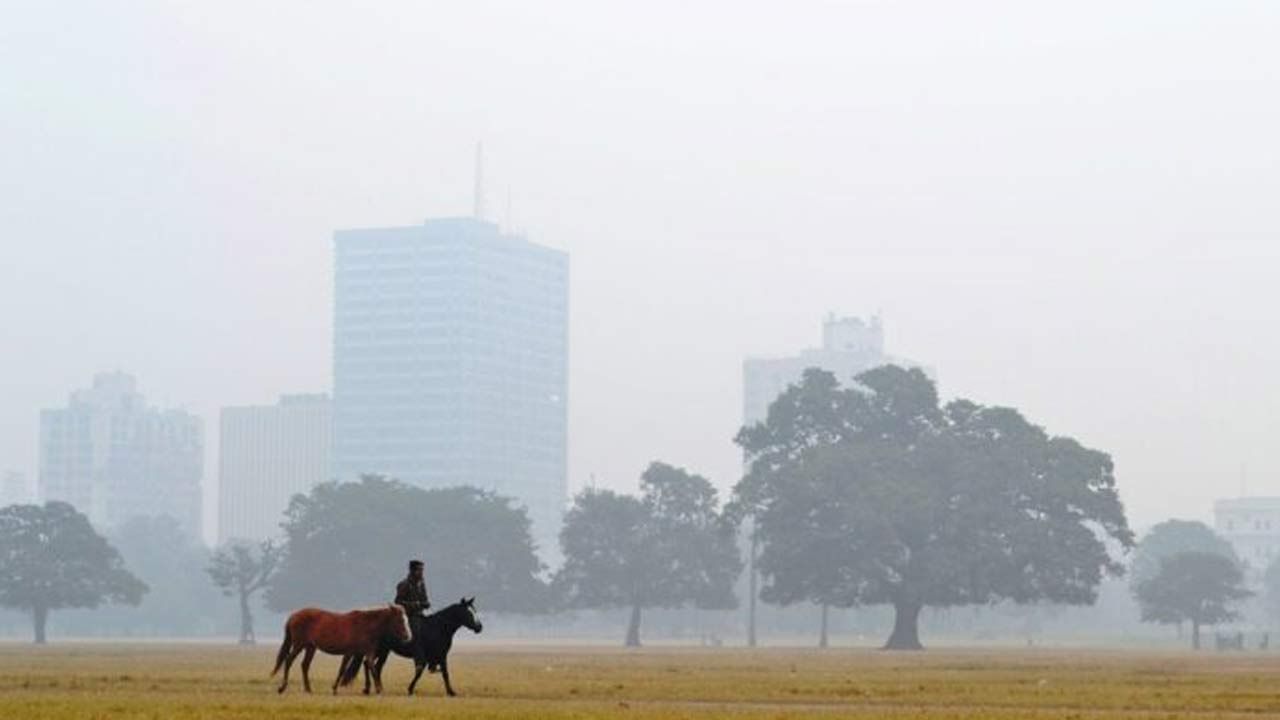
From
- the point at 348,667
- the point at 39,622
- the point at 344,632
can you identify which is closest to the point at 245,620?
the point at 39,622

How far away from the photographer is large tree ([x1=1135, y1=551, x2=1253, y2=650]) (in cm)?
17075

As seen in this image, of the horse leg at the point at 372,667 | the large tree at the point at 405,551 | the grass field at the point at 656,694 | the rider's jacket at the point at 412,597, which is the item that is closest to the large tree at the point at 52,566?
the large tree at the point at 405,551

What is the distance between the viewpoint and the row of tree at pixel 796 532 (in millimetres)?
127562

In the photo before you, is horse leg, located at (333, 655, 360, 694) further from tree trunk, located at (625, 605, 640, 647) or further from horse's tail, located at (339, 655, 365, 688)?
tree trunk, located at (625, 605, 640, 647)

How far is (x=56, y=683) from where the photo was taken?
2083 inches

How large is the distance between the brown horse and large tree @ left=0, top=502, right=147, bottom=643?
120 meters

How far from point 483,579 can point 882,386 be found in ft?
133

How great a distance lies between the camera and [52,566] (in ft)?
531

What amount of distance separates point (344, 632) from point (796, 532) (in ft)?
289

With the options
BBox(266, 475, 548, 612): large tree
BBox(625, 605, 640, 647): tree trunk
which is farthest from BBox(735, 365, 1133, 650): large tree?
BBox(266, 475, 548, 612): large tree

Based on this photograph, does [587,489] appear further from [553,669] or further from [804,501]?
[553,669]

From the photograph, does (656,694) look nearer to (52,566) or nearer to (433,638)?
(433,638)

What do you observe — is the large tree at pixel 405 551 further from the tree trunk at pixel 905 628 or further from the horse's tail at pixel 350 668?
the horse's tail at pixel 350 668

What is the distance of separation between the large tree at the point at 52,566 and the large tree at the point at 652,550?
101 ft
